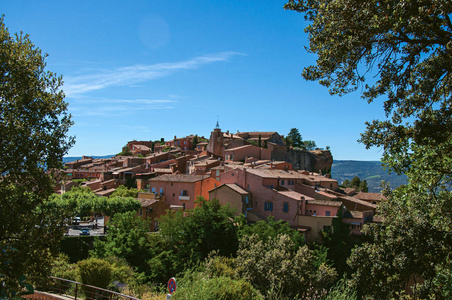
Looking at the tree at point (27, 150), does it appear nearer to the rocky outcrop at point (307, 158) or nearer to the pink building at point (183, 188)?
the pink building at point (183, 188)

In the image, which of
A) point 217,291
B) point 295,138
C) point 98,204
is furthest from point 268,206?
point 295,138

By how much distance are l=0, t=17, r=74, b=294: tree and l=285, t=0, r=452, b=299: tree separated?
772 centimetres

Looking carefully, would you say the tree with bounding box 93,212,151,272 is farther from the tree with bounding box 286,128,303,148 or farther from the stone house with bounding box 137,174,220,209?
the tree with bounding box 286,128,303,148

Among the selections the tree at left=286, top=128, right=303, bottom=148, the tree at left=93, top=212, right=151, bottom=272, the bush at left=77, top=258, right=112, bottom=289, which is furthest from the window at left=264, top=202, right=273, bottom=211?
the tree at left=286, top=128, right=303, bottom=148

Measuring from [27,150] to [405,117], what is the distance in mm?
10067

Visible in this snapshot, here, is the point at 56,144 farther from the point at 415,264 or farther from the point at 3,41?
the point at 415,264

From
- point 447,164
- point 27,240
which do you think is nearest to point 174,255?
point 27,240

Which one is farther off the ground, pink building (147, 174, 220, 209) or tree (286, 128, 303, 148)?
tree (286, 128, 303, 148)

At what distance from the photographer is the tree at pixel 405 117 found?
6754mm

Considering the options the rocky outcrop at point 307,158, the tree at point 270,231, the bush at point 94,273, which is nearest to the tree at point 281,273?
the bush at point 94,273

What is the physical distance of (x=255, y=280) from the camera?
17.8m

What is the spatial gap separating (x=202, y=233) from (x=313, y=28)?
82.5 feet

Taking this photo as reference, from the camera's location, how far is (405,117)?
8227 millimetres

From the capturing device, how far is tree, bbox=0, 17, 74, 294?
9.52 metres
